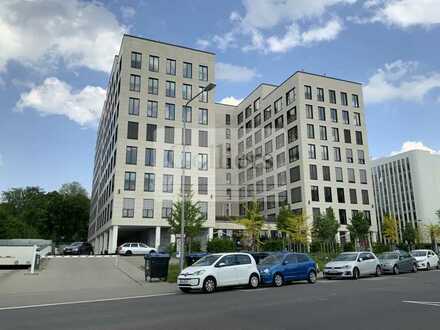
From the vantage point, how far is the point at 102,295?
1531cm

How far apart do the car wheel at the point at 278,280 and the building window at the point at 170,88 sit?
39.1 m

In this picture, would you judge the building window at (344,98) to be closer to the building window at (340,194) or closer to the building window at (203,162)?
the building window at (340,194)

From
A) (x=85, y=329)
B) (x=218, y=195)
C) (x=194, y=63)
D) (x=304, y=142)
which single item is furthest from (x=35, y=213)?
(x=85, y=329)

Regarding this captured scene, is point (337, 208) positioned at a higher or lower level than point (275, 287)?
higher

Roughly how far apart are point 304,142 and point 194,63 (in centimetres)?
2024

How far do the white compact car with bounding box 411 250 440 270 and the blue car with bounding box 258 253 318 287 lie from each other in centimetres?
1469

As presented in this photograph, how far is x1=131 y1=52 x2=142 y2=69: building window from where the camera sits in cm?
5144

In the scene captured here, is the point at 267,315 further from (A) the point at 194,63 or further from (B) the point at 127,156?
(A) the point at 194,63

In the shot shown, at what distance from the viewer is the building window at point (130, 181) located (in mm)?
47906

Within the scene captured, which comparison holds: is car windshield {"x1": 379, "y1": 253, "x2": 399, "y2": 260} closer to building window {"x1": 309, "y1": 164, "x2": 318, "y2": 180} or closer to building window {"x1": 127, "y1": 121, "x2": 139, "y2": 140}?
building window {"x1": 309, "y1": 164, "x2": 318, "y2": 180}

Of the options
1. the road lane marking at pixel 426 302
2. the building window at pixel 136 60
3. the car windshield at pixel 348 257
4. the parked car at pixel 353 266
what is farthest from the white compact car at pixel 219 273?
the building window at pixel 136 60

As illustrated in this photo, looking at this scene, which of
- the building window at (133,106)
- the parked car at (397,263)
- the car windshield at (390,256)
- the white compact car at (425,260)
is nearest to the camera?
the parked car at (397,263)

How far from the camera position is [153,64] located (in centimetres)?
5266

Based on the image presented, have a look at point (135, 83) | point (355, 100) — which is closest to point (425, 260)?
point (135, 83)
